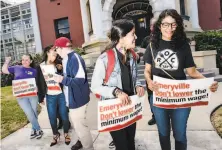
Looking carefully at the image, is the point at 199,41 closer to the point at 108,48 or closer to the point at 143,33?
the point at 143,33

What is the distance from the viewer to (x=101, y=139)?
4629 millimetres

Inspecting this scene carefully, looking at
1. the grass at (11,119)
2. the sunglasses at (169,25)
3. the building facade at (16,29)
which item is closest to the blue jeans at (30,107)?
the grass at (11,119)

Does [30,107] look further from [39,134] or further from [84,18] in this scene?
[84,18]

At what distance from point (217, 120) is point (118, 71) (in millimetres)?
3357

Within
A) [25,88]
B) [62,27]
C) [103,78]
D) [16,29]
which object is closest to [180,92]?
A: [103,78]

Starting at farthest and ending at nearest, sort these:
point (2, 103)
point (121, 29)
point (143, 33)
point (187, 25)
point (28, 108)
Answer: point (143, 33) < point (187, 25) < point (2, 103) < point (28, 108) < point (121, 29)

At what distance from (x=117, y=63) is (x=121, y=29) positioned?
41 centimetres

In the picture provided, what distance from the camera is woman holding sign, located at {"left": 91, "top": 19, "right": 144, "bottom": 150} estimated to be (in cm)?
263

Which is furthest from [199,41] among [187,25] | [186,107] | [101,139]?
[186,107]

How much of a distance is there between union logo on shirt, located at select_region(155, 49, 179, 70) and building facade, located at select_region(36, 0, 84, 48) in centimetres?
1542

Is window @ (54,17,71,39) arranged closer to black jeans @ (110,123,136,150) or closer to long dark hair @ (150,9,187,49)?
long dark hair @ (150,9,187,49)

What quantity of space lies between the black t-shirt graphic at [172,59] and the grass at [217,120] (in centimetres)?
220

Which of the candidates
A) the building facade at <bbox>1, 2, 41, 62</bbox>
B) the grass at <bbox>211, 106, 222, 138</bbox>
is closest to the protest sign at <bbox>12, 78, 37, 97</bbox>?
the grass at <bbox>211, 106, 222, 138</bbox>

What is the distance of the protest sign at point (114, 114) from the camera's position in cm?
262
